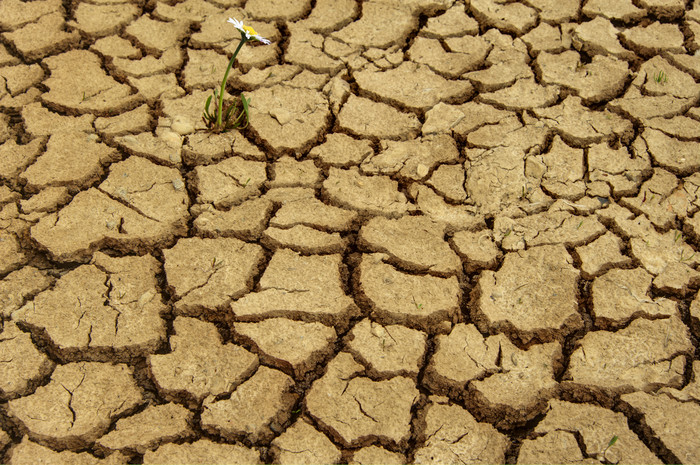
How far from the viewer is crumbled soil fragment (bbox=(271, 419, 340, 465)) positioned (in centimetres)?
177

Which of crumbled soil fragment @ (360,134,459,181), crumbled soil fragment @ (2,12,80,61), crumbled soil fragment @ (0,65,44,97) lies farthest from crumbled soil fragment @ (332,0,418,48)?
crumbled soil fragment @ (0,65,44,97)

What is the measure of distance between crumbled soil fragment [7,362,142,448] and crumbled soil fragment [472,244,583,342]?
46.0 inches

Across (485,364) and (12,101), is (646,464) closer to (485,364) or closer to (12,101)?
(485,364)

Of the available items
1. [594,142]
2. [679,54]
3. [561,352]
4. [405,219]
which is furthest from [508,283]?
[679,54]

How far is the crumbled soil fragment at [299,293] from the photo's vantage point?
80.4 inches

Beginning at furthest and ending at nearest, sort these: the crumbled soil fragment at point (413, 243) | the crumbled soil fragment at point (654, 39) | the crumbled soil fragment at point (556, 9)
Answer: the crumbled soil fragment at point (556, 9) < the crumbled soil fragment at point (654, 39) < the crumbled soil fragment at point (413, 243)

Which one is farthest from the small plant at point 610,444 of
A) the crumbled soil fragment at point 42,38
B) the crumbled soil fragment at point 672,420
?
the crumbled soil fragment at point 42,38

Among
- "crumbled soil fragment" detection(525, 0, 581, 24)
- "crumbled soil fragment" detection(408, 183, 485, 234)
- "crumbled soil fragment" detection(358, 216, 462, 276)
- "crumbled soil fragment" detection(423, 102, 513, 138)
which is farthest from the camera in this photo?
"crumbled soil fragment" detection(525, 0, 581, 24)

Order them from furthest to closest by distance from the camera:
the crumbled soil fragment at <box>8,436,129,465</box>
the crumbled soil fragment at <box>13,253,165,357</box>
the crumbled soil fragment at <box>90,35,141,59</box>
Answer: the crumbled soil fragment at <box>90,35,141,59</box>
the crumbled soil fragment at <box>13,253,165,357</box>
the crumbled soil fragment at <box>8,436,129,465</box>

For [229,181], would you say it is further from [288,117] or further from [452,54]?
[452,54]

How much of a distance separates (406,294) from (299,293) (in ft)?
1.21

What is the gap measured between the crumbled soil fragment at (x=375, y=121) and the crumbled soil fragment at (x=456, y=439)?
1.22m

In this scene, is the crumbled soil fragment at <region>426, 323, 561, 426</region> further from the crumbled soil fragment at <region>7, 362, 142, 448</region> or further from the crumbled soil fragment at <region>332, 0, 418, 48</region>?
the crumbled soil fragment at <region>332, 0, 418, 48</region>

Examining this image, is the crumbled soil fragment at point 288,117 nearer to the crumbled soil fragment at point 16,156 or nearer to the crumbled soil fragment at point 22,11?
the crumbled soil fragment at point 16,156
